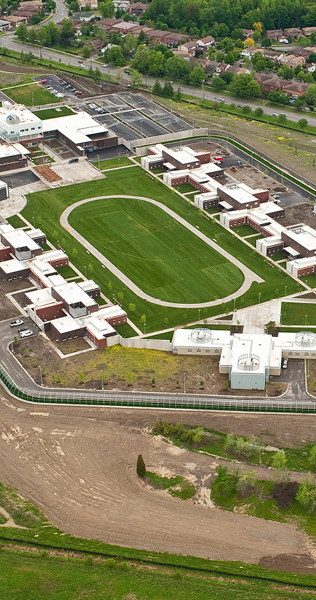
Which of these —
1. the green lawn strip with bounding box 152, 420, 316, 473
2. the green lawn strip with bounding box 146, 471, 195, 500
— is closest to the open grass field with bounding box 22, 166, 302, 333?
the green lawn strip with bounding box 152, 420, 316, 473

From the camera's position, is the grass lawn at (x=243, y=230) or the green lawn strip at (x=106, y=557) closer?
the green lawn strip at (x=106, y=557)

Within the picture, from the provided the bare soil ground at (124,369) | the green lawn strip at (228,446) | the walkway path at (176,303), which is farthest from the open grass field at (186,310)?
the green lawn strip at (228,446)

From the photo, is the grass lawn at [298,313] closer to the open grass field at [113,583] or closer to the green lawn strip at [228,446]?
the green lawn strip at [228,446]

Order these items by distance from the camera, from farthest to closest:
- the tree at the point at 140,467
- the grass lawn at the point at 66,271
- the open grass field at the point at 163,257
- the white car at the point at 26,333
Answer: the grass lawn at the point at 66,271 < the open grass field at the point at 163,257 < the white car at the point at 26,333 < the tree at the point at 140,467

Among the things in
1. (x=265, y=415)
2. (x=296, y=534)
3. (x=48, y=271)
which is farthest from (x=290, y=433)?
(x=48, y=271)

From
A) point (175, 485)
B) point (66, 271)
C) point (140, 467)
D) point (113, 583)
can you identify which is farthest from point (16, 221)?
point (113, 583)

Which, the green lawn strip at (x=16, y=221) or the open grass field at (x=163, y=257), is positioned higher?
the green lawn strip at (x=16, y=221)

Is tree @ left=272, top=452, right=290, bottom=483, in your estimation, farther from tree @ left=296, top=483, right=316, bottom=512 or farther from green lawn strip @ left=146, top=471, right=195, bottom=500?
green lawn strip @ left=146, top=471, right=195, bottom=500
